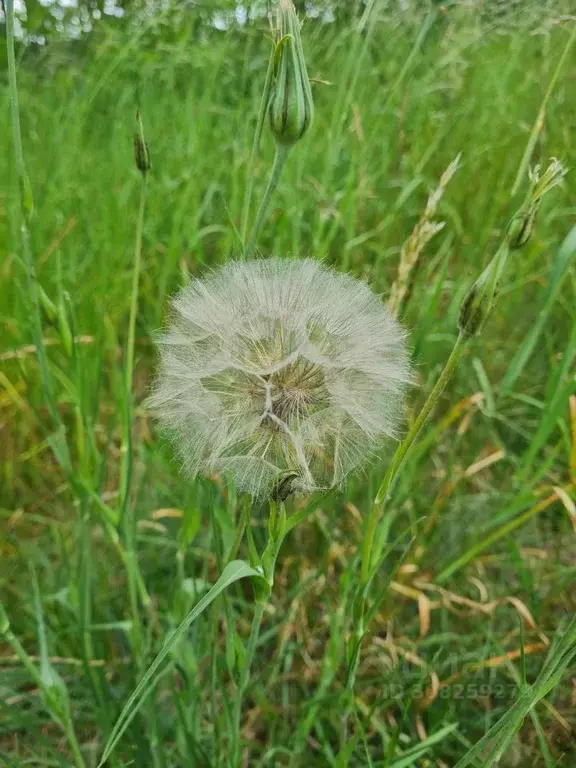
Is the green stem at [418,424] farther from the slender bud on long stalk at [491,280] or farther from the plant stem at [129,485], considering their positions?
the plant stem at [129,485]

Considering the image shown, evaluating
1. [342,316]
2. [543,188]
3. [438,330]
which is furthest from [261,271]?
[438,330]

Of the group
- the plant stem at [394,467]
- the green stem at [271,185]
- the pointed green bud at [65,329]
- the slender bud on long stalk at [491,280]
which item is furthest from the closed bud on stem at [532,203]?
the pointed green bud at [65,329]

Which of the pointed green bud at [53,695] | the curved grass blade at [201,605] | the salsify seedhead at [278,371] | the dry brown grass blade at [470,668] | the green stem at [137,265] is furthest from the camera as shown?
the dry brown grass blade at [470,668]

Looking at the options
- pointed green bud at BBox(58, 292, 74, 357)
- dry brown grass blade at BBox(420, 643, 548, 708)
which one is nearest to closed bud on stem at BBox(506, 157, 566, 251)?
pointed green bud at BBox(58, 292, 74, 357)

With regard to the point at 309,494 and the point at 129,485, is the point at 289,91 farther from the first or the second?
the point at 129,485

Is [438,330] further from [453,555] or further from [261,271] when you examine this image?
[261,271]

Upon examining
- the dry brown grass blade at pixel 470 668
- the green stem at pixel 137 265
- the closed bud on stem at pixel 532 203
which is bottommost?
the dry brown grass blade at pixel 470 668

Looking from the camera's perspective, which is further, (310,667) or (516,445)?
(516,445)

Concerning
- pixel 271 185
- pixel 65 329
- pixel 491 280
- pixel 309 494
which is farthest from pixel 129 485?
pixel 491 280
